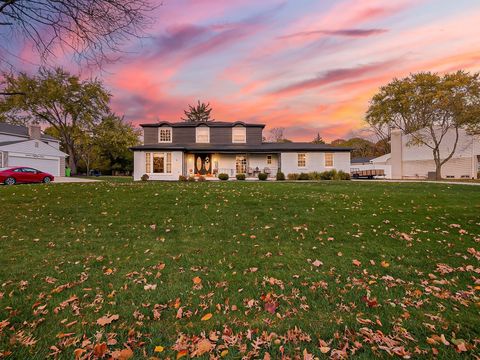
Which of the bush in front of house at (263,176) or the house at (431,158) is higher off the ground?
the house at (431,158)

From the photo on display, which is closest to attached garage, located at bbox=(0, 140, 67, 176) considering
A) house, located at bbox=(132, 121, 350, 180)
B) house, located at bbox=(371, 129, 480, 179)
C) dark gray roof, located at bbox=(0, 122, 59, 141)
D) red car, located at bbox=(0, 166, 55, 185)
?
dark gray roof, located at bbox=(0, 122, 59, 141)

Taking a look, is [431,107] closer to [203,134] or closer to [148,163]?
[203,134]

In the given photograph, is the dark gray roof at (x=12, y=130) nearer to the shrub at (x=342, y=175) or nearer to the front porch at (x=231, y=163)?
the front porch at (x=231, y=163)

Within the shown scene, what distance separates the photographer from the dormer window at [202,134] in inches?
1115

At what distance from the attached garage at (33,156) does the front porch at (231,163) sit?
57.6ft

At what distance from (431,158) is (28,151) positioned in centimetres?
4654

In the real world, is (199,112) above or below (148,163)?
above

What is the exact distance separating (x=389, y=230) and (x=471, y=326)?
4107mm

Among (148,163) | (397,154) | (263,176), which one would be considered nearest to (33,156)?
(148,163)

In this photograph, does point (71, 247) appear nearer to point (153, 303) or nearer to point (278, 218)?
point (153, 303)

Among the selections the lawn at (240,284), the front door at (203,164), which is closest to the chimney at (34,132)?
the front door at (203,164)

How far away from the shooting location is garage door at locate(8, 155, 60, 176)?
27.0 meters

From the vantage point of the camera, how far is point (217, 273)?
14.0ft

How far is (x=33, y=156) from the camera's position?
28.7 metres
